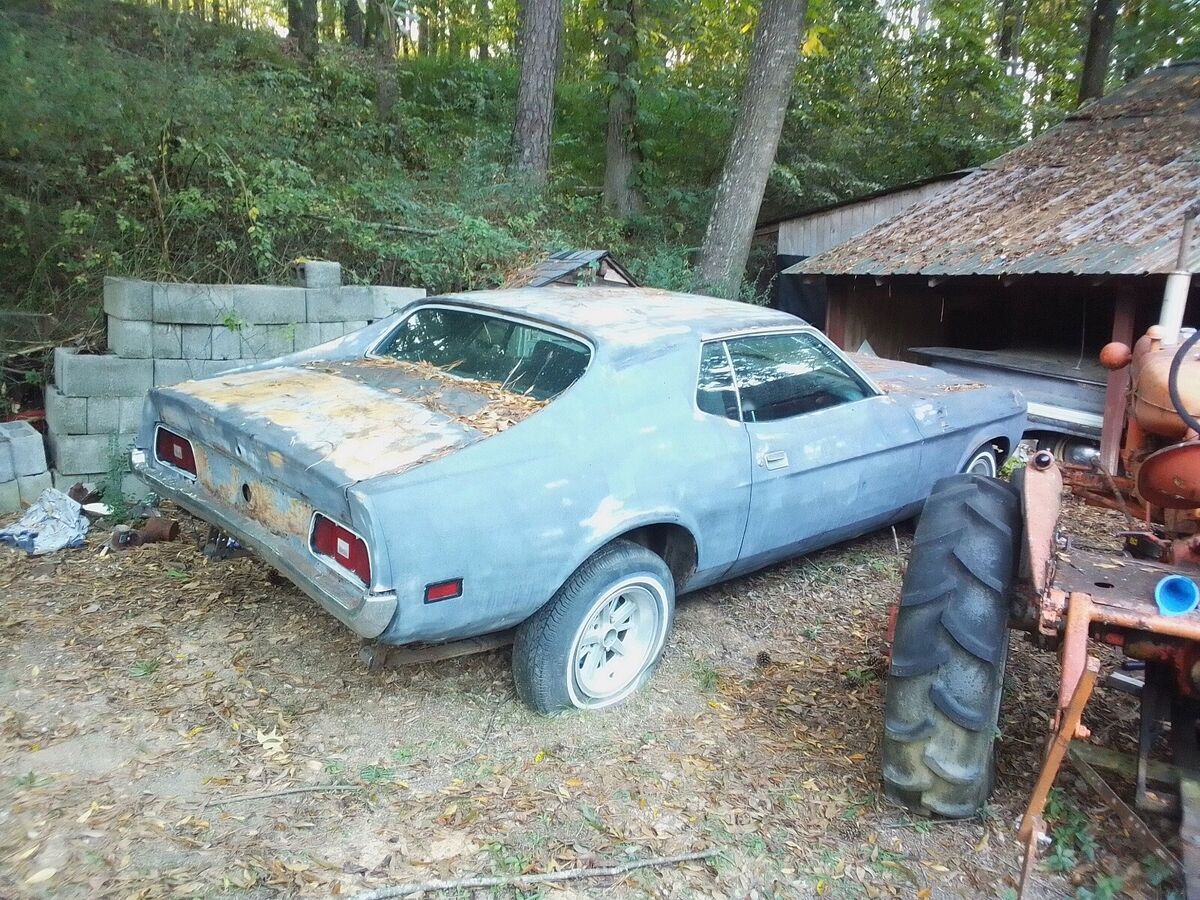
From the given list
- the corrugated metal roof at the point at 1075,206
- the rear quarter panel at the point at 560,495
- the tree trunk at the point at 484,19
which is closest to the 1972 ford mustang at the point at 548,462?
the rear quarter panel at the point at 560,495

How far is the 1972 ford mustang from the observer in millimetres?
2949

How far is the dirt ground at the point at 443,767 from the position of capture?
Result: 9.00 ft

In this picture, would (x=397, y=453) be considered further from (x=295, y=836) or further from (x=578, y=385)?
(x=295, y=836)

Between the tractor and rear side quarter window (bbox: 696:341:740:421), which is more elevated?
rear side quarter window (bbox: 696:341:740:421)

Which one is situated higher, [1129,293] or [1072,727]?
[1129,293]

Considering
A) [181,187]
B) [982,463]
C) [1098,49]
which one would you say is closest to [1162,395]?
[982,463]

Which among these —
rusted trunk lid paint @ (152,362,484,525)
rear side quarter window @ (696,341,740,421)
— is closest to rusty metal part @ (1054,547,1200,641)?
rear side quarter window @ (696,341,740,421)

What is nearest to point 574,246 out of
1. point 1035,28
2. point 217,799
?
point 217,799

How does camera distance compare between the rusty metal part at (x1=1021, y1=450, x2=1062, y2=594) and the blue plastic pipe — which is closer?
the blue plastic pipe

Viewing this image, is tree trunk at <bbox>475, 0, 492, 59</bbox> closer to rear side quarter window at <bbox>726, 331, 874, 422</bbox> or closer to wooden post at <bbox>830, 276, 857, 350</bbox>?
wooden post at <bbox>830, 276, 857, 350</bbox>

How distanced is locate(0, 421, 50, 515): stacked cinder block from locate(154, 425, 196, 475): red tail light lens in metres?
1.88

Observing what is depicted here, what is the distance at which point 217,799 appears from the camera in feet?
9.76

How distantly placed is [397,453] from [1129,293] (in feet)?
22.9

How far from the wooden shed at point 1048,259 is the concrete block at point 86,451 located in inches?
275
